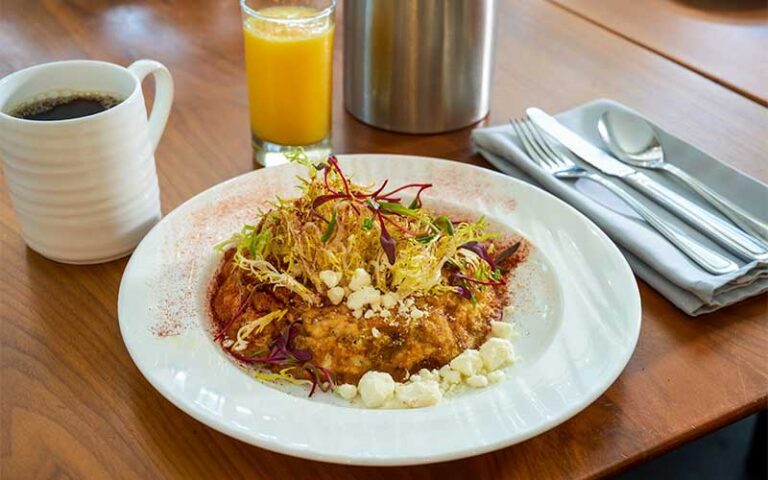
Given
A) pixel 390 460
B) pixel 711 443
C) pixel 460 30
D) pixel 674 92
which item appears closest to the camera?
pixel 390 460

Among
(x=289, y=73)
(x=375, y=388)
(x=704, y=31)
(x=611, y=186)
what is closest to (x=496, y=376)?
(x=375, y=388)

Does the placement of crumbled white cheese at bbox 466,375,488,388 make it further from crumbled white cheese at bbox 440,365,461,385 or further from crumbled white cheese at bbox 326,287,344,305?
crumbled white cheese at bbox 326,287,344,305

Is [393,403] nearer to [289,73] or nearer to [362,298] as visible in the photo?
[362,298]

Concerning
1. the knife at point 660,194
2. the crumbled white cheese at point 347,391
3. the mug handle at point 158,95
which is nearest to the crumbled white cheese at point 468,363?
the crumbled white cheese at point 347,391

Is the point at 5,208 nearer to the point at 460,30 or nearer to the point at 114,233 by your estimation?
the point at 114,233

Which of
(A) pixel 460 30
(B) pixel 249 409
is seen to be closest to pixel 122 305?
(B) pixel 249 409

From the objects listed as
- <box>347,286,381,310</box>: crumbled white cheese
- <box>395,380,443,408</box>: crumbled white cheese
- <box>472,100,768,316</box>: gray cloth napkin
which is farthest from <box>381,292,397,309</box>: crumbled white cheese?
<box>472,100,768,316</box>: gray cloth napkin
